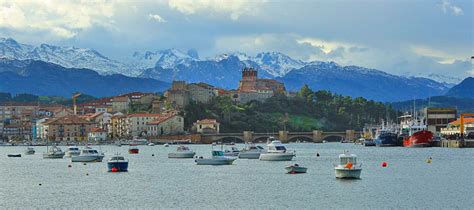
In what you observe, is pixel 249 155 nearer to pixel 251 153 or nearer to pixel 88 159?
pixel 251 153

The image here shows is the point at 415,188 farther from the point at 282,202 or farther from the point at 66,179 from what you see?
the point at 66,179

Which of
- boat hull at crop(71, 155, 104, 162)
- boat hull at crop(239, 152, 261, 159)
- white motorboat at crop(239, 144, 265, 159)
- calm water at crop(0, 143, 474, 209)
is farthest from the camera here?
white motorboat at crop(239, 144, 265, 159)

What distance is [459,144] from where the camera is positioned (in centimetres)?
15625

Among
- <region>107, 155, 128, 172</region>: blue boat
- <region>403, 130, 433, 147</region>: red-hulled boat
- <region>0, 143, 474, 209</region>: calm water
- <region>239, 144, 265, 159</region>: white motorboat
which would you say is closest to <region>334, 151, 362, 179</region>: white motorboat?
<region>0, 143, 474, 209</region>: calm water

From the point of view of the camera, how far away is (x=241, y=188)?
70.8 m

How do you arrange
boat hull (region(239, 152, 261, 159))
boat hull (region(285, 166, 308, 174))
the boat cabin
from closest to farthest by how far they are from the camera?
the boat cabin < boat hull (region(285, 166, 308, 174)) < boat hull (region(239, 152, 261, 159))

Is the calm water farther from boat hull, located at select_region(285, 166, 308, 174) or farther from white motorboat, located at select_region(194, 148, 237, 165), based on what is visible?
white motorboat, located at select_region(194, 148, 237, 165)

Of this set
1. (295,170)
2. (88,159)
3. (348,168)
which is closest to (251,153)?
(88,159)

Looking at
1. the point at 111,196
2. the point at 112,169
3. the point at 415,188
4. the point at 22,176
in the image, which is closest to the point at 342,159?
the point at 415,188

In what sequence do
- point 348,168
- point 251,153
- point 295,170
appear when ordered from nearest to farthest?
1. point 348,168
2. point 295,170
3. point 251,153

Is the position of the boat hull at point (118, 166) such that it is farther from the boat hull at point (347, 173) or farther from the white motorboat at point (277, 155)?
the boat hull at point (347, 173)

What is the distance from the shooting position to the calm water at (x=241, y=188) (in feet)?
197

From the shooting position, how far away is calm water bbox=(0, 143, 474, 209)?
60.0m

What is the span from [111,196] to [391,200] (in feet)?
62.8
